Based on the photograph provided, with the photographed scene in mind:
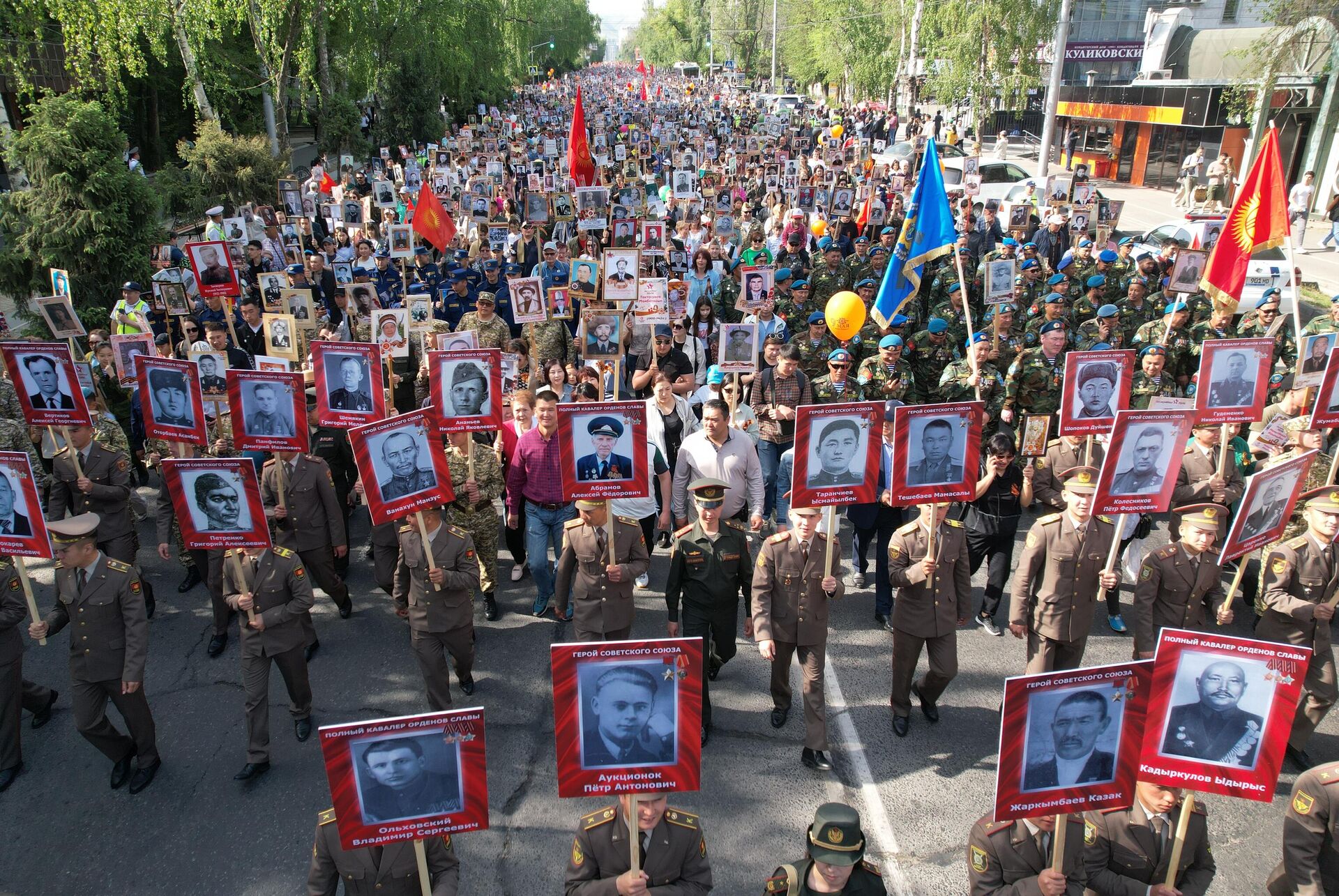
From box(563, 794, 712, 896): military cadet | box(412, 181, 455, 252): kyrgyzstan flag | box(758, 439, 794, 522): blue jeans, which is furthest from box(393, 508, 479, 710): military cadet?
box(412, 181, 455, 252): kyrgyzstan flag

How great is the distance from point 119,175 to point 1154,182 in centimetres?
3536

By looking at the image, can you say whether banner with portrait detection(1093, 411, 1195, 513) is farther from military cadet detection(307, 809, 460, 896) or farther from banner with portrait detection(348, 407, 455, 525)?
military cadet detection(307, 809, 460, 896)

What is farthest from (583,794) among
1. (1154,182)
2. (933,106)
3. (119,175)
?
(933,106)

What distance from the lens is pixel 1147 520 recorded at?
7184 millimetres

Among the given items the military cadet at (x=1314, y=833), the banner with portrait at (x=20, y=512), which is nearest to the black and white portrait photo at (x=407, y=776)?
the banner with portrait at (x=20, y=512)

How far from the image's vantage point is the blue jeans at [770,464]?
844cm

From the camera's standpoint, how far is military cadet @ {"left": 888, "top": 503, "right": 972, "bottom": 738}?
577 cm

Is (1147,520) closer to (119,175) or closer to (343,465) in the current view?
(343,465)

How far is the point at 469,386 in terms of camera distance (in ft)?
23.6

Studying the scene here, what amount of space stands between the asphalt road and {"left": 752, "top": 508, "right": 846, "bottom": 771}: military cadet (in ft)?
1.31

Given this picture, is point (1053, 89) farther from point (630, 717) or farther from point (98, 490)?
point (630, 717)

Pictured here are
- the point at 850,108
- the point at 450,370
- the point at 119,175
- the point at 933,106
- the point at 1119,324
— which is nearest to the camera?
the point at 450,370

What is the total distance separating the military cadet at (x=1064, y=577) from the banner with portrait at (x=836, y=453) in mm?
1145

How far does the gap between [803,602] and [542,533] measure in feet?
8.57
